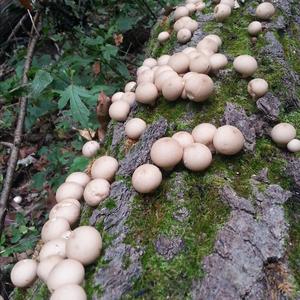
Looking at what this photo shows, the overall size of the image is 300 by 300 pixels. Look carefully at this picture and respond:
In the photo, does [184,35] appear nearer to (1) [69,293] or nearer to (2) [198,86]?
(2) [198,86]

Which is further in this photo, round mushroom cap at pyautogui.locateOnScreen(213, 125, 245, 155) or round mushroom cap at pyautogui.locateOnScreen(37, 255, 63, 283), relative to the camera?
round mushroom cap at pyautogui.locateOnScreen(213, 125, 245, 155)

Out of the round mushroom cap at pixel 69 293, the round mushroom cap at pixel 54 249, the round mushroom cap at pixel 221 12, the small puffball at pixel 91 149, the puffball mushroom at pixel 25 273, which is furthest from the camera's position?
the round mushroom cap at pixel 221 12

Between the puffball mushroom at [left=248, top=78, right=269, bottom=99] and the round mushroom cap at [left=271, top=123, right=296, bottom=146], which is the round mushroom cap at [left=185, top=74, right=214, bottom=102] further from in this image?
the round mushroom cap at [left=271, top=123, right=296, bottom=146]

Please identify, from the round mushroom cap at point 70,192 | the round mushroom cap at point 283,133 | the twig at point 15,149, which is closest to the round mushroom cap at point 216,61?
the round mushroom cap at point 283,133

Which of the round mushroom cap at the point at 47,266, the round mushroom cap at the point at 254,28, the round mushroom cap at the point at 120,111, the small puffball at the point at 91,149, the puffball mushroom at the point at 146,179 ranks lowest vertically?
the small puffball at the point at 91,149

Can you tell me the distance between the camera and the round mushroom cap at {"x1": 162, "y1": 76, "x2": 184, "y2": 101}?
8.60 feet

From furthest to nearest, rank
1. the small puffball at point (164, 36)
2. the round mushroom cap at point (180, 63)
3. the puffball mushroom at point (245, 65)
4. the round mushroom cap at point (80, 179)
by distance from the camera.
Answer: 1. the small puffball at point (164, 36)
2. the puffball mushroom at point (245, 65)
3. the round mushroom cap at point (180, 63)
4. the round mushroom cap at point (80, 179)

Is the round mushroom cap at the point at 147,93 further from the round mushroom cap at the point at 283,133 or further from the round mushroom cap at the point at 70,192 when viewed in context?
the round mushroom cap at the point at 283,133

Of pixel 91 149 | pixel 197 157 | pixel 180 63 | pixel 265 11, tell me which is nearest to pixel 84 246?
pixel 197 157

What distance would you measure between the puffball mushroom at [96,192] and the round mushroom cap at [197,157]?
1.80 ft

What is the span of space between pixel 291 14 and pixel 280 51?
0.89 metres

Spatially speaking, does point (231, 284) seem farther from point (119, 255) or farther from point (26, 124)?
point (26, 124)

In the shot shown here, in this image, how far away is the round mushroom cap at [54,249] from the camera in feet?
6.97

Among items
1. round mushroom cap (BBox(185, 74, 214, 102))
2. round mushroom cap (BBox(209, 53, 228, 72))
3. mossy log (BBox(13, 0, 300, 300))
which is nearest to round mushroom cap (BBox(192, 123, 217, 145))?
mossy log (BBox(13, 0, 300, 300))
